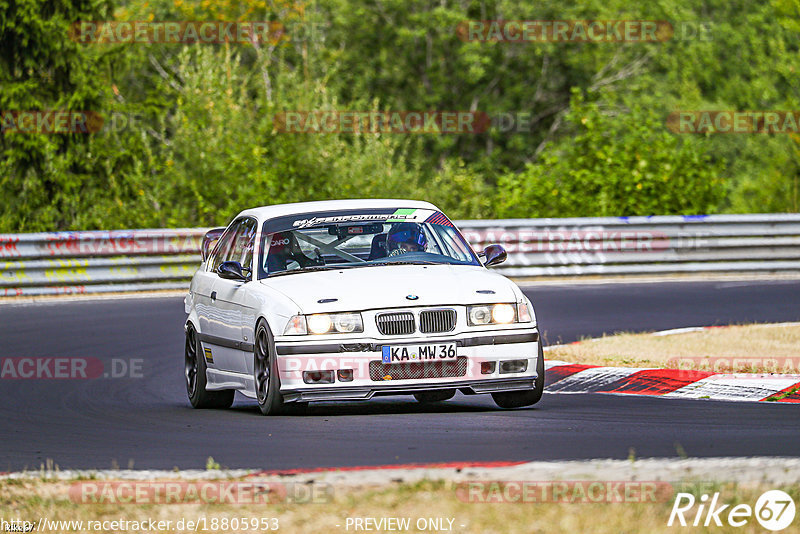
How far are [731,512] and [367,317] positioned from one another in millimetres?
4194

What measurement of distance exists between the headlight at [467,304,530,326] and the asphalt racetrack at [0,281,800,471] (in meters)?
0.60

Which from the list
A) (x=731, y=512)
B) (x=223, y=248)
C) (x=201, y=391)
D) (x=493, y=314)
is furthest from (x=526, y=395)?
(x=731, y=512)

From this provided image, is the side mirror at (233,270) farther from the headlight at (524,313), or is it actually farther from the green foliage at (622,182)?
the green foliage at (622,182)

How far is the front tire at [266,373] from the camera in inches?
382

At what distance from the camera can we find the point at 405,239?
10.9 metres

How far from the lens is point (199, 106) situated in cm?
2906

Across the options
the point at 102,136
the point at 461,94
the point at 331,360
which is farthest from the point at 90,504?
the point at 461,94

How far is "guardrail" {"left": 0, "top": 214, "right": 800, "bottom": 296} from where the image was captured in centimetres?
2277

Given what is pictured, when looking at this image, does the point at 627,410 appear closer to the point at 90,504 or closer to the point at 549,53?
the point at 90,504
